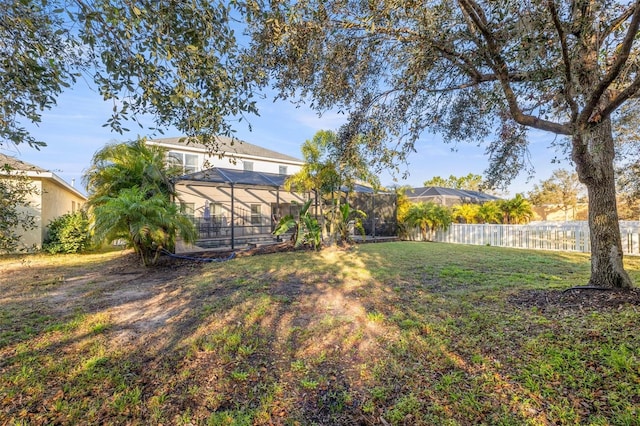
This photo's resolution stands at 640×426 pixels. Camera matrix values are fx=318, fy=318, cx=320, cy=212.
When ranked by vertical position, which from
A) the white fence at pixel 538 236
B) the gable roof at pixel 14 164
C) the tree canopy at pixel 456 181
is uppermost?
the tree canopy at pixel 456 181

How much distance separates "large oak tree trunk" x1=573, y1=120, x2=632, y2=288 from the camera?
4539 millimetres

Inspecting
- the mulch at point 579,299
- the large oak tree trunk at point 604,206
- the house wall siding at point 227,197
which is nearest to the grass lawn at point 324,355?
the mulch at point 579,299

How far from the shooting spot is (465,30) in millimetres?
4562

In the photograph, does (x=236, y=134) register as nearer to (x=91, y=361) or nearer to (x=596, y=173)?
(x=91, y=361)

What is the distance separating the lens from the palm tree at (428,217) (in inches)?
663

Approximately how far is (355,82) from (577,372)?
16.1 feet

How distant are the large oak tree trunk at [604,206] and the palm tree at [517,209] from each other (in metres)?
14.8

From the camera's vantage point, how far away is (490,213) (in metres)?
17.8

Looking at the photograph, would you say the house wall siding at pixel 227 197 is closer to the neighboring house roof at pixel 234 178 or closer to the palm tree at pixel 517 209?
the neighboring house roof at pixel 234 178

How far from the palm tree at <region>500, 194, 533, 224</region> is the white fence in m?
3.69

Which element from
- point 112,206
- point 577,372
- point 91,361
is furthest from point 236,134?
point 112,206

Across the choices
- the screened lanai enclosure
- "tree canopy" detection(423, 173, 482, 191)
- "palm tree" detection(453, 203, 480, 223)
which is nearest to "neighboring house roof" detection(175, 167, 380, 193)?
the screened lanai enclosure

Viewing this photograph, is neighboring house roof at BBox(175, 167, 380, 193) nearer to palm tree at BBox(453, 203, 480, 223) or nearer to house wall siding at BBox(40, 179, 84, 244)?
house wall siding at BBox(40, 179, 84, 244)

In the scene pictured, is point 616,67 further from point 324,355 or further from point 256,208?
point 256,208
